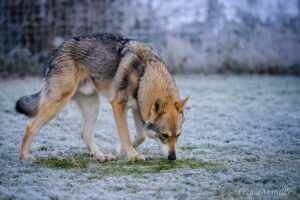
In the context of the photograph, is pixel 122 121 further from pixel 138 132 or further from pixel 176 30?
pixel 176 30

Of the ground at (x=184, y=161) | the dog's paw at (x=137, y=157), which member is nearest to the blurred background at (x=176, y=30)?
the ground at (x=184, y=161)

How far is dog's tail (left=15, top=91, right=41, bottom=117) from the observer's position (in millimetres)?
5250

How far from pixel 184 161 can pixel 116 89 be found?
1.00 meters

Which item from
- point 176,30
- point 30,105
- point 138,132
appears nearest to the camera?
point 30,105

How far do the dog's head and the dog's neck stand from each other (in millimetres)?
145

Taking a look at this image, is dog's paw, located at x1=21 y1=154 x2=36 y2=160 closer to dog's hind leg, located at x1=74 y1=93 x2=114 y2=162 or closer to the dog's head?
dog's hind leg, located at x1=74 y1=93 x2=114 y2=162

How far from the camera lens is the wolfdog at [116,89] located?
188 inches

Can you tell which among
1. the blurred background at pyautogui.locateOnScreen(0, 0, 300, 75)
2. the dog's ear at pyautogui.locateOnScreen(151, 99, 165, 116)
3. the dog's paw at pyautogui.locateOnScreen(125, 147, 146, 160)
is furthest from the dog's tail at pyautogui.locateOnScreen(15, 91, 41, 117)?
the blurred background at pyautogui.locateOnScreen(0, 0, 300, 75)

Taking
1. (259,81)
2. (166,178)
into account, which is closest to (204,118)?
(166,178)

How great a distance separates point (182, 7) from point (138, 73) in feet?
27.4

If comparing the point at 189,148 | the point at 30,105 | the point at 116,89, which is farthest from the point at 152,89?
the point at 30,105

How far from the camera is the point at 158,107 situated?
474cm

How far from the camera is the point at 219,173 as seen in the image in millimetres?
4281

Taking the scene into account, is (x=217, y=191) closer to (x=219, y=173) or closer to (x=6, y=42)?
(x=219, y=173)
